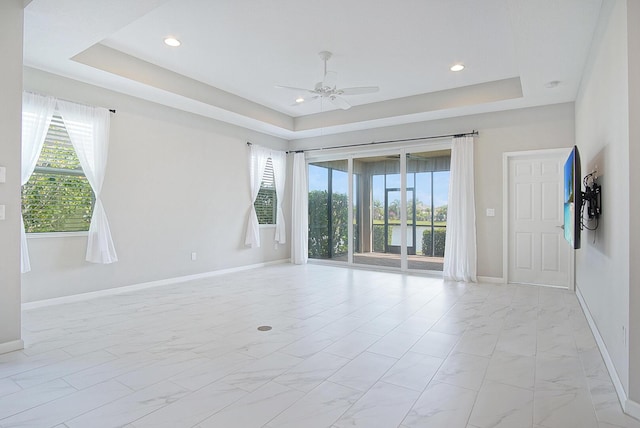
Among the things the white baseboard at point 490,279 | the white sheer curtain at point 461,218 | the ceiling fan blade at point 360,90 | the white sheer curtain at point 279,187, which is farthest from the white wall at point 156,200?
the white baseboard at point 490,279

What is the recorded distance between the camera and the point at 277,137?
7812 mm

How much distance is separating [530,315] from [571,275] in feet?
5.92

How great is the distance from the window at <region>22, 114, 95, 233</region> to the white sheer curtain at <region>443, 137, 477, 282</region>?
5.46 m

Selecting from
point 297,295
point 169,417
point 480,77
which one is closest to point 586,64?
point 480,77

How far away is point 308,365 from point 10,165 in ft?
9.70

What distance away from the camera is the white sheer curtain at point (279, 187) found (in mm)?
7730

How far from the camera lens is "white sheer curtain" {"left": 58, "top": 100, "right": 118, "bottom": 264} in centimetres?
449

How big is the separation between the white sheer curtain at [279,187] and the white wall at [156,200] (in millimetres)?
829

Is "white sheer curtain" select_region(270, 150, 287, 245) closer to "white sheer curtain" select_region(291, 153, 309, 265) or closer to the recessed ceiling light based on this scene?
"white sheer curtain" select_region(291, 153, 309, 265)

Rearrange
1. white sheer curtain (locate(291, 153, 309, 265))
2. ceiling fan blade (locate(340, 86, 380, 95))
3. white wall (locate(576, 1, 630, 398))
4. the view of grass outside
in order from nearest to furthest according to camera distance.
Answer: white wall (locate(576, 1, 630, 398)), ceiling fan blade (locate(340, 86, 380, 95)), the view of grass outside, white sheer curtain (locate(291, 153, 309, 265))

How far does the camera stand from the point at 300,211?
7.89 meters

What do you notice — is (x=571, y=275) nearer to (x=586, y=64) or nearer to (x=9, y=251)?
Result: (x=586, y=64)

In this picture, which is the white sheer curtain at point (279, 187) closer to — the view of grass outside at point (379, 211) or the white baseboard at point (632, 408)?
the view of grass outside at point (379, 211)


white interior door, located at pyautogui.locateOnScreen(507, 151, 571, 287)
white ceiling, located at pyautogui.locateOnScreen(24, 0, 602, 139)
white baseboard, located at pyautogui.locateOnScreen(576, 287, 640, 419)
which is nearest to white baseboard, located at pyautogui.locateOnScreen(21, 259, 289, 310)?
white ceiling, located at pyautogui.locateOnScreen(24, 0, 602, 139)
